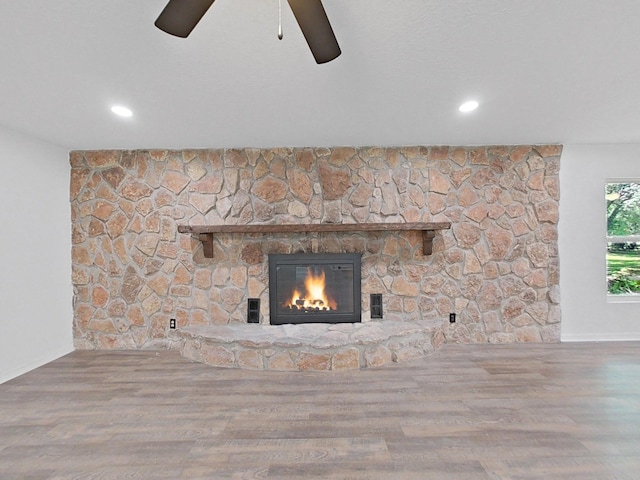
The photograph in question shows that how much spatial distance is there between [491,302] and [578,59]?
2.47 meters

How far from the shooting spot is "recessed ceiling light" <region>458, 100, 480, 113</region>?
2888 millimetres

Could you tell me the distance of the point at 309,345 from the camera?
325 centimetres

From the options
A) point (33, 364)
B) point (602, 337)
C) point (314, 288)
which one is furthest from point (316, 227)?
point (602, 337)

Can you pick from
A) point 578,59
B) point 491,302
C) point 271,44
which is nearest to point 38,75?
point 271,44

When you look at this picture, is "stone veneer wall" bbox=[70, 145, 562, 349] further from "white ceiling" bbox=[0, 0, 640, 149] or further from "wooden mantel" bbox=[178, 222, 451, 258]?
"white ceiling" bbox=[0, 0, 640, 149]

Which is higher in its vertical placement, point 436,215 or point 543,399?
point 436,215

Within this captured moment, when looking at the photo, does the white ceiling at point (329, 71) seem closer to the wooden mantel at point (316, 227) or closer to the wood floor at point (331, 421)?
the wooden mantel at point (316, 227)

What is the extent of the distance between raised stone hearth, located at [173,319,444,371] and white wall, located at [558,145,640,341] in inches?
63.9

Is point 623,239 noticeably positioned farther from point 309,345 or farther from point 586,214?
point 309,345


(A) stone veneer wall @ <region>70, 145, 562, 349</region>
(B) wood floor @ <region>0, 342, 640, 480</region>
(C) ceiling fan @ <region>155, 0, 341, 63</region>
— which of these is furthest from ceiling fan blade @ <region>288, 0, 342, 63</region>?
(A) stone veneer wall @ <region>70, 145, 562, 349</region>

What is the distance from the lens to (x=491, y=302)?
400 cm

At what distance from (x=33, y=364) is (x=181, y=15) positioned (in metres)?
3.49

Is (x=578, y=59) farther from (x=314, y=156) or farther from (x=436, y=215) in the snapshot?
(x=314, y=156)

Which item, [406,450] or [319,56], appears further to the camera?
[406,450]
